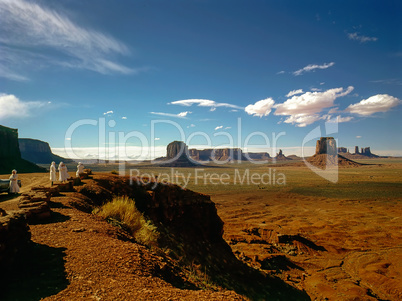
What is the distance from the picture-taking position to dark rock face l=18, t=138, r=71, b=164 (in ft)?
372

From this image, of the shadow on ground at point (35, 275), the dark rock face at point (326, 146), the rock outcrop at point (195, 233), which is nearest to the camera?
the shadow on ground at point (35, 275)

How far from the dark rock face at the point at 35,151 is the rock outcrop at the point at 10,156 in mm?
80898

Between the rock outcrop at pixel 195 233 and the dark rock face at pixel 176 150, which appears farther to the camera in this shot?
the dark rock face at pixel 176 150

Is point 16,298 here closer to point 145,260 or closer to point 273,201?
point 145,260

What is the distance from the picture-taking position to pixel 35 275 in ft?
10.7

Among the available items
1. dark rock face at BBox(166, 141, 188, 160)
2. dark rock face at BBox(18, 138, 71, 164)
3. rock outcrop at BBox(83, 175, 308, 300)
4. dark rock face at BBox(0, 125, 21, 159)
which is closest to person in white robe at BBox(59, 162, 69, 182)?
rock outcrop at BBox(83, 175, 308, 300)

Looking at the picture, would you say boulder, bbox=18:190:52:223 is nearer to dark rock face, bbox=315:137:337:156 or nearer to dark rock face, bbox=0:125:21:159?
dark rock face, bbox=0:125:21:159

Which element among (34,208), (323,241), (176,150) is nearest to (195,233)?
(34,208)

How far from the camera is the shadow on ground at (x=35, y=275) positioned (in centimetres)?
281

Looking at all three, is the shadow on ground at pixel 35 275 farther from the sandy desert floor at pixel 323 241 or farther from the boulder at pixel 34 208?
the sandy desert floor at pixel 323 241

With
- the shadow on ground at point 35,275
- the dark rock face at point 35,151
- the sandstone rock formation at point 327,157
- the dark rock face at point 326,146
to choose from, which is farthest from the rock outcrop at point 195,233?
the dark rock face at point 326,146

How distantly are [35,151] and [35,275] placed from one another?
14524 cm

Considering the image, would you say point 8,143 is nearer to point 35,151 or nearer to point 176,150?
point 35,151

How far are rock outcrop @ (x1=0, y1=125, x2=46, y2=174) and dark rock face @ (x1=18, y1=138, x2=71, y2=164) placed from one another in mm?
80898
